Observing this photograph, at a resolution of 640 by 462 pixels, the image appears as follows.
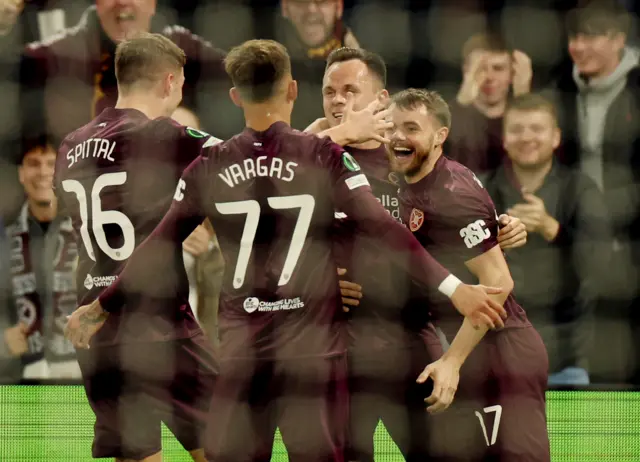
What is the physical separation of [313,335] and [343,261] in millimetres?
535

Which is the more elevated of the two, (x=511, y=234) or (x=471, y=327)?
(x=511, y=234)

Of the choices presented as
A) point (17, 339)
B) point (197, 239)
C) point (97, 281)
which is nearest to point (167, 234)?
point (97, 281)

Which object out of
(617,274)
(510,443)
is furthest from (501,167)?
(510,443)

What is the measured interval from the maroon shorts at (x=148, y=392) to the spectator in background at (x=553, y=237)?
2.22 metres

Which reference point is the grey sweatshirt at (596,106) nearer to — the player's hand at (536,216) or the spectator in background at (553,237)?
the spectator in background at (553,237)

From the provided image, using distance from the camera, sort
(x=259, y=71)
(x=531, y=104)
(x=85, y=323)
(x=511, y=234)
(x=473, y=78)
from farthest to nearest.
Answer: (x=473, y=78)
(x=531, y=104)
(x=511, y=234)
(x=85, y=323)
(x=259, y=71)

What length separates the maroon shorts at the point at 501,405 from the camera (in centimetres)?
285

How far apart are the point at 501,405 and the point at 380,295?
0.48 meters

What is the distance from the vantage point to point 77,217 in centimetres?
305

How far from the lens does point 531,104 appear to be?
15.7 feet

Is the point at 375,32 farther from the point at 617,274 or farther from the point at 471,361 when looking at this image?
the point at 471,361

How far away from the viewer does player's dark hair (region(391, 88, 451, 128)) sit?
10.1 feet

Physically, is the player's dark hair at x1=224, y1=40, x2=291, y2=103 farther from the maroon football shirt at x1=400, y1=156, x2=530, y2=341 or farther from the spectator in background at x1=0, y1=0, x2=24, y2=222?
the spectator in background at x1=0, y1=0, x2=24, y2=222

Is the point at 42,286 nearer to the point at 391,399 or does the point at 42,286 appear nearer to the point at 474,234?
the point at 391,399
